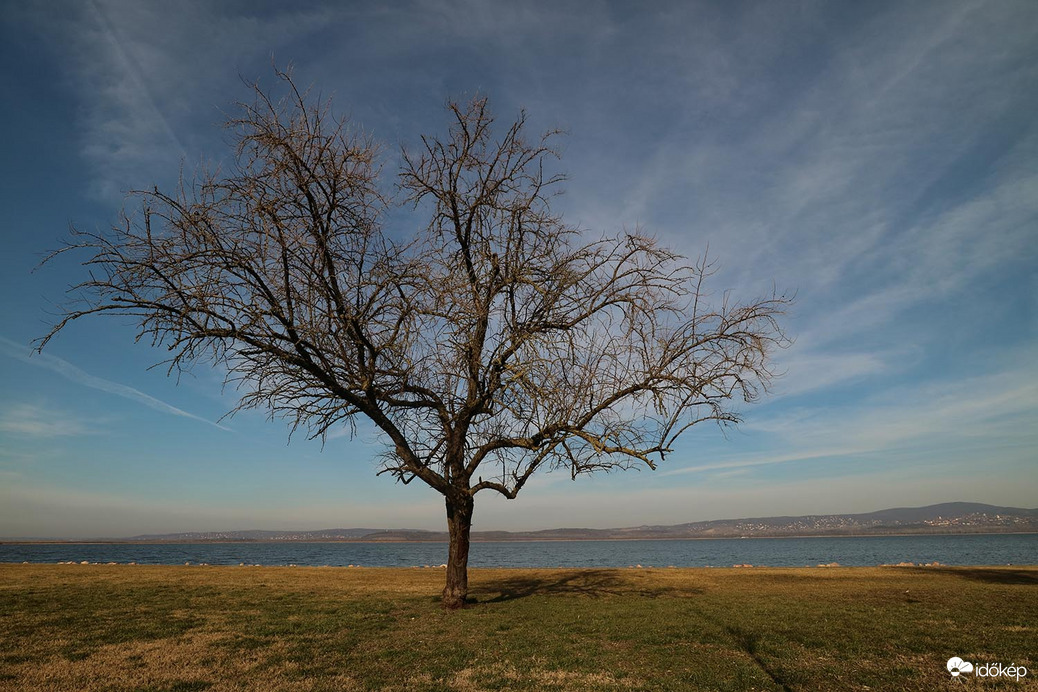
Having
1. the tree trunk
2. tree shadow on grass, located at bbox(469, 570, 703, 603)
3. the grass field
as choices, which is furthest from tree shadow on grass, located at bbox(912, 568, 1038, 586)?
the tree trunk

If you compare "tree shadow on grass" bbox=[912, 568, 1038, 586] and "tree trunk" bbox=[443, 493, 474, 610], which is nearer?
"tree trunk" bbox=[443, 493, 474, 610]

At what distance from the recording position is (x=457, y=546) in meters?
14.6

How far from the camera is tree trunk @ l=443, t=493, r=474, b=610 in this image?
1445cm

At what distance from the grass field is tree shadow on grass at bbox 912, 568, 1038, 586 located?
0.36 metres

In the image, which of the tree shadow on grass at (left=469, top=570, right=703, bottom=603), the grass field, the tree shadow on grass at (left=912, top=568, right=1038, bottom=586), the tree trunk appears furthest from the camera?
the tree shadow on grass at (left=912, top=568, right=1038, bottom=586)

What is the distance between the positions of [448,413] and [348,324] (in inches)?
150

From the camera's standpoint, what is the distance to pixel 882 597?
15.9 meters

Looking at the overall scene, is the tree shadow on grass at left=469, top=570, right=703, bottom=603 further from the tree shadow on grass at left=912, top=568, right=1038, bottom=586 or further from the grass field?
the tree shadow on grass at left=912, top=568, right=1038, bottom=586

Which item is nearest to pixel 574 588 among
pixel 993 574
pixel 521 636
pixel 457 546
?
pixel 457 546

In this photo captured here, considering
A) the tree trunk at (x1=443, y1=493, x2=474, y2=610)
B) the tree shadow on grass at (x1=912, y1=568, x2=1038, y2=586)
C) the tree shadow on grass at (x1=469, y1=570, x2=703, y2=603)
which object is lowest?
the tree shadow on grass at (x1=912, y1=568, x2=1038, y2=586)

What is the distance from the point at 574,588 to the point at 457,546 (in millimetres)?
6493

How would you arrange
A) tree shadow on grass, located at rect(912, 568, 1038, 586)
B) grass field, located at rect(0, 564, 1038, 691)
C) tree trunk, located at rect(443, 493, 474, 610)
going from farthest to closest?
1. tree shadow on grass, located at rect(912, 568, 1038, 586)
2. tree trunk, located at rect(443, 493, 474, 610)
3. grass field, located at rect(0, 564, 1038, 691)

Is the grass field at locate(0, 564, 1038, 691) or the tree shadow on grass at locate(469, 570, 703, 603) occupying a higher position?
the grass field at locate(0, 564, 1038, 691)

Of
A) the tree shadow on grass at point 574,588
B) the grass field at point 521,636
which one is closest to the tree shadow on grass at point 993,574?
the grass field at point 521,636
